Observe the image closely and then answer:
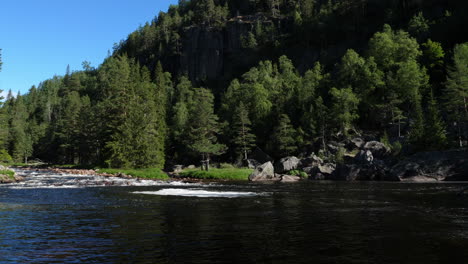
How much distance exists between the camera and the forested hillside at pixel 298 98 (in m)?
70.0

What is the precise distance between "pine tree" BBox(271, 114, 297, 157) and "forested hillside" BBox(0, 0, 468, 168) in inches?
10.7

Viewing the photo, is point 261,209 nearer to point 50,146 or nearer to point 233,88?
point 233,88

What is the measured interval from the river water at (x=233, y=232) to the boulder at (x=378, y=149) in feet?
143

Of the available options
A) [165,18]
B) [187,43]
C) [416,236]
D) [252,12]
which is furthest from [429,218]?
[165,18]

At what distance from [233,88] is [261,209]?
315 ft

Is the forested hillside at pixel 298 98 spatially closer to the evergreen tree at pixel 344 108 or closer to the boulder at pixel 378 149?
the evergreen tree at pixel 344 108

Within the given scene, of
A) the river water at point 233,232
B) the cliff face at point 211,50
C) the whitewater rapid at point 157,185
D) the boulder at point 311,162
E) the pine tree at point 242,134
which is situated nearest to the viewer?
the river water at point 233,232

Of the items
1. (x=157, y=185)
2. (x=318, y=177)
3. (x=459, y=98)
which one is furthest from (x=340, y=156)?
(x=157, y=185)

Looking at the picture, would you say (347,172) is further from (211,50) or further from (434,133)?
(211,50)

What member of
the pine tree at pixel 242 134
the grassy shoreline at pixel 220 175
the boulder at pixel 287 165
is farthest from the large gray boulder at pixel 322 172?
the pine tree at pixel 242 134

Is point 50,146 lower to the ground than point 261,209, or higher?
higher

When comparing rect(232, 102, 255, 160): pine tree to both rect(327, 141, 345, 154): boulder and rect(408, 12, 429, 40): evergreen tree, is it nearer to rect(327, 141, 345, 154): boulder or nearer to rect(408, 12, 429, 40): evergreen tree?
rect(327, 141, 345, 154): boulder

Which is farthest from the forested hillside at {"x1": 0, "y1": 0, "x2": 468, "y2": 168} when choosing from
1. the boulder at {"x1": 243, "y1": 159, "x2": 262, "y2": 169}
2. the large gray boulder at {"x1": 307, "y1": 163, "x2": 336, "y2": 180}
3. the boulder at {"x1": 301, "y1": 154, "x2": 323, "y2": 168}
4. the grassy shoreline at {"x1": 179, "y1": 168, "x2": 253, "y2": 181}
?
the large gray boulder at {"x1": 307, "y1": 163, "x2": 336, "y2": 180}

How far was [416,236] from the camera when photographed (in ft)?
44.3
